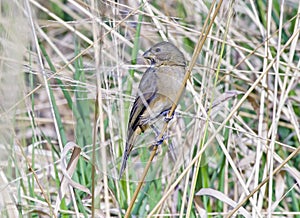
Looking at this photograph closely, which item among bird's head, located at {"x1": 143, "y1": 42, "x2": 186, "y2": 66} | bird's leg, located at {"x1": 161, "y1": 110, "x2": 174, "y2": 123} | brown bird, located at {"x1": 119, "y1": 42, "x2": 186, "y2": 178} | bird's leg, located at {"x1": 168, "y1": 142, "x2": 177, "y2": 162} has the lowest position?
bird's leg, located at {"x1": 168, "y1": 142, "x2": 177, "y2": 162}

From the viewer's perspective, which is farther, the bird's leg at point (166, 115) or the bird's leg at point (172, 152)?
the bird's leg at point (172, 152)

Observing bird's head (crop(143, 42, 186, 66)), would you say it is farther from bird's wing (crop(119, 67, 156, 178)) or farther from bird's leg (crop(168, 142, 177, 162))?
bird's leg (crop(168, 142, 177, 162))

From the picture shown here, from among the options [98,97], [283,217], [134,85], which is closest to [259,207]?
[283,217]

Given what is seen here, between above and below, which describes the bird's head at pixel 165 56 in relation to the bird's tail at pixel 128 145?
above

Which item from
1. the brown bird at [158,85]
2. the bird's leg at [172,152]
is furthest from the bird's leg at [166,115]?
the bird's leg at [172,152]

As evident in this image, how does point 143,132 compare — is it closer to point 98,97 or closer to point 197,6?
point 98,97

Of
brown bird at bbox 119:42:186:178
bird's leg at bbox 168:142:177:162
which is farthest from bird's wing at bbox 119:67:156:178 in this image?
bird's leg at bbox 168:142:177:162

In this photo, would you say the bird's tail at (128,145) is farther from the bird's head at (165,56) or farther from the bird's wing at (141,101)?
the bird's head at (165,56)

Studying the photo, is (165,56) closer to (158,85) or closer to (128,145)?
(158,85)

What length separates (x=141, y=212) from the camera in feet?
4.23

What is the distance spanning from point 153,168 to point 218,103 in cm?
18

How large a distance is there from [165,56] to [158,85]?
0.13 ft

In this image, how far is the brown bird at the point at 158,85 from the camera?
84 cm

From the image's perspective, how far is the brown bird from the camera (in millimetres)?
842
